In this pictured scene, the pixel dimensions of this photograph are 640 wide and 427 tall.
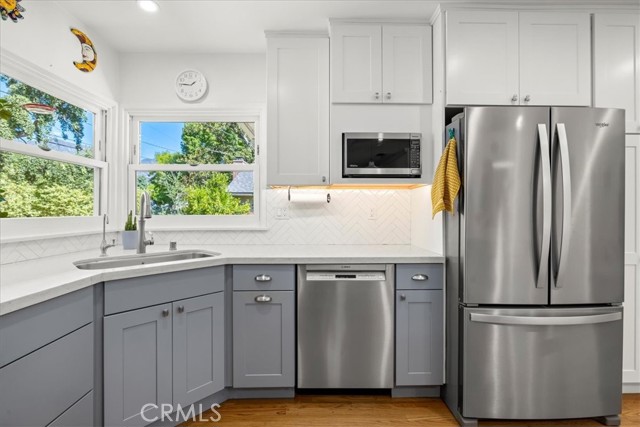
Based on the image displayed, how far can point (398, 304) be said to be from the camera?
7.45ft

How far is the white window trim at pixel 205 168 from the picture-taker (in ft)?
9.69

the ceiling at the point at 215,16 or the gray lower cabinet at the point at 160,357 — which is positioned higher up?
the ceiling at the point at 215,16

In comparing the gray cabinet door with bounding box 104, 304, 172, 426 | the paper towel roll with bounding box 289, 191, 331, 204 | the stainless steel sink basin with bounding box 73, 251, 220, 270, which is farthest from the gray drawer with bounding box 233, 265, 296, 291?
the paper towel roll with bounding box 289, 191, 331, 204

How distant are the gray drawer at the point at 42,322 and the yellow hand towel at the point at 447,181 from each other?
74.9 inches

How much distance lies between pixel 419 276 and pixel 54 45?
2766mm

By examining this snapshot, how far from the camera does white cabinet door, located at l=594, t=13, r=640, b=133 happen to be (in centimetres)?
228

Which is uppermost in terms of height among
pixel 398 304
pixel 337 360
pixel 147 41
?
pixel 147 41

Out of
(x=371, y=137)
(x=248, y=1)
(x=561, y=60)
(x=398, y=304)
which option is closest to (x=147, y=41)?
(x=248, y=1)

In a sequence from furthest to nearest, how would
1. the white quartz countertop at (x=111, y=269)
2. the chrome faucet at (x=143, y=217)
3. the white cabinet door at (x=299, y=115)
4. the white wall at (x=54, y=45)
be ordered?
the white cabinet door at (x=299, y=115) → the chrome faucet at (x=143, y=217) → the white wall at (x=54, y=45) → the white quartz countertop at (x=111, y=269)

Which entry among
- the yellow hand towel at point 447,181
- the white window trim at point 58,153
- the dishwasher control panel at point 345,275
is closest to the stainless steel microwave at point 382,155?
the yellow hand towel at point 447,181

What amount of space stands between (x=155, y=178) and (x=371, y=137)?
1865mm

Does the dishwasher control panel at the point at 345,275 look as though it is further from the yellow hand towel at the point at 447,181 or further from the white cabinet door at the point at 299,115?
the white cabinet door at the point at 299,115

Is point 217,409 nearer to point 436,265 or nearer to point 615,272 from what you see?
point 436,265

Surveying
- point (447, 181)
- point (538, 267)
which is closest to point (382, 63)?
point (447, 181)
